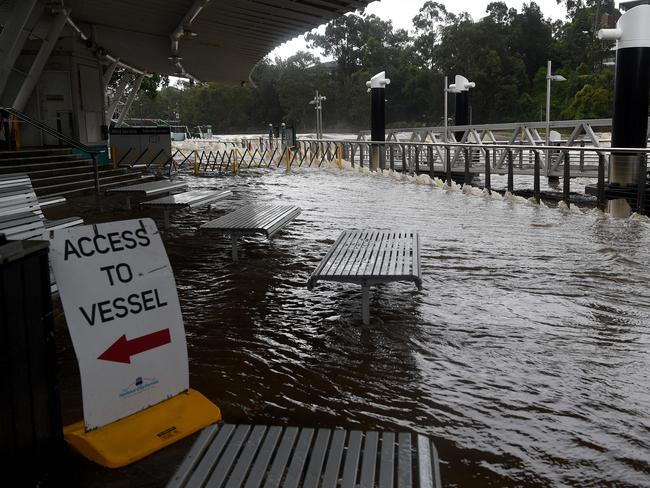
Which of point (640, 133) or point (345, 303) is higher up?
point (640, 133)

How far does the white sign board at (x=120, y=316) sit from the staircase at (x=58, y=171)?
1154 cm

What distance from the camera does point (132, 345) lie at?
3.26 m

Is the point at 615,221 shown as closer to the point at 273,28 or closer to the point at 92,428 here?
the point at 92,428

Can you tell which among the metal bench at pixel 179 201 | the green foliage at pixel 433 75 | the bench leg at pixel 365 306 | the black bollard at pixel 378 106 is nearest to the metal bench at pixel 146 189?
the metal bench at pixel 179 201

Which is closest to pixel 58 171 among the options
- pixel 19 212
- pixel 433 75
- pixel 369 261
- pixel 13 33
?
pixel 13 33

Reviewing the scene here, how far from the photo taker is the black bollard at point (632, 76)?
1399 cm

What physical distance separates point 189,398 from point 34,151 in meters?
14.6

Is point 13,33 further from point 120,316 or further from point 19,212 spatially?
point 120,316

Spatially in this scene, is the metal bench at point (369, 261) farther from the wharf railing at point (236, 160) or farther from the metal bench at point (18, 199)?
the wharf railing at point (236, 160)

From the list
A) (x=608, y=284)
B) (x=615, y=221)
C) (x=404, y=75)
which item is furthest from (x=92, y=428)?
(x=404, y=75)

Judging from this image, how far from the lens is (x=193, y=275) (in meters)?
6.90

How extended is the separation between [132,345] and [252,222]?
4320mm

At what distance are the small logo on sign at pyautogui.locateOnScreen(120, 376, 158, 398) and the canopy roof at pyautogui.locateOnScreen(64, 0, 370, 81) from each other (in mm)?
11201

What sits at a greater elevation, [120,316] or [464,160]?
[464,160]
